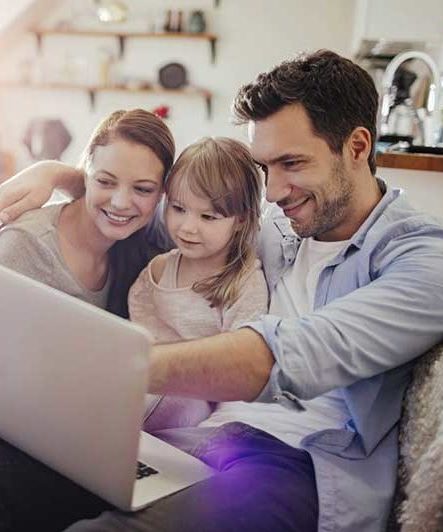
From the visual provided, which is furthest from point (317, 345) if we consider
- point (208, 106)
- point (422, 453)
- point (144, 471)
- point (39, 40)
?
point (39, 40)

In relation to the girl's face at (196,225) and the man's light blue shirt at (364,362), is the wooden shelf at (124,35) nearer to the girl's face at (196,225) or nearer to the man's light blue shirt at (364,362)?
the girl's face at (196,225)

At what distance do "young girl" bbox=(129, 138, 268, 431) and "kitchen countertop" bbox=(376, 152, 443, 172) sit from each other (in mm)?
763

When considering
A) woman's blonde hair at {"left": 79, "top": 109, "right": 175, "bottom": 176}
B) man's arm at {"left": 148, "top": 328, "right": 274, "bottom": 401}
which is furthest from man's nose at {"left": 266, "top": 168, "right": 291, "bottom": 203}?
man's arm at {"left": 148, "top": 328, "right": 274, "bottom": 401}

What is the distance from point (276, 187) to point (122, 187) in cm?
30

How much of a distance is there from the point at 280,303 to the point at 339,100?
0.39m

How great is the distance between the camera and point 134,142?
1.38m

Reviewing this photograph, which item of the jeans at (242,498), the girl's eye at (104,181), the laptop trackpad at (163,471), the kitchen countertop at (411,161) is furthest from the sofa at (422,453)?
the kitchen countertop at (411,161)

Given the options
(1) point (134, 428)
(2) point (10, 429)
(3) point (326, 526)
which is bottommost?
(3) point (326, 526)

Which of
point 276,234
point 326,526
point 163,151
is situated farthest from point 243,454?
point 163,151

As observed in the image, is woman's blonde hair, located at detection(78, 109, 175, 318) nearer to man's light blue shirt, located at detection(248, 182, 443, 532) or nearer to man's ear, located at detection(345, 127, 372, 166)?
man's ear, located at detection(345, 127, 372, 166)

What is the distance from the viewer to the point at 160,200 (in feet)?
4.83

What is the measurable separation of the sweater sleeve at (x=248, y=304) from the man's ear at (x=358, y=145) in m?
0.29

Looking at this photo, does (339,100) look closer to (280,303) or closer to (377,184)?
(377,184)

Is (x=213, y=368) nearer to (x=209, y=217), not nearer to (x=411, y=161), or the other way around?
(x=209, y=217)
